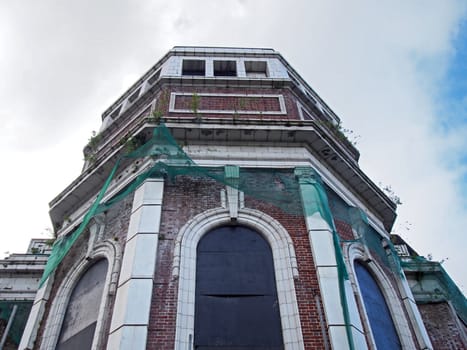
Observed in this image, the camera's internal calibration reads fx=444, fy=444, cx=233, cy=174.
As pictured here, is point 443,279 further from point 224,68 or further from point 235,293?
point 224,68

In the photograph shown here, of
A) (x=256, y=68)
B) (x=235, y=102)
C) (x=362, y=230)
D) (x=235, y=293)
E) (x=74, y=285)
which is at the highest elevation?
(x=256, y=68)

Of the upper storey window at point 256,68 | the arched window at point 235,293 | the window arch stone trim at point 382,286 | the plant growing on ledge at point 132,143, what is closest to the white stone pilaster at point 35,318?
the plant growing on ledge at point 132,143

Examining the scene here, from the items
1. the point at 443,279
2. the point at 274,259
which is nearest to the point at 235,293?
the point at 274,259

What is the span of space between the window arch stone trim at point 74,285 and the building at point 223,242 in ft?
0.12

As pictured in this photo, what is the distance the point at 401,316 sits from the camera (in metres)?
11.9

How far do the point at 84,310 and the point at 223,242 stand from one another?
3735mm

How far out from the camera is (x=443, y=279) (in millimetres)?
15984

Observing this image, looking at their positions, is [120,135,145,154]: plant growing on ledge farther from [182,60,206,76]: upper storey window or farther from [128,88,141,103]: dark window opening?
[128,88,141,103]: dark window opening

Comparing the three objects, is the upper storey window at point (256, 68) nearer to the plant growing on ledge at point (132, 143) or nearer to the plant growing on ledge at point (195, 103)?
the plant growing on ledge at point (195, 103)

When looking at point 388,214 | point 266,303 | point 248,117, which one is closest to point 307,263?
point 266,303

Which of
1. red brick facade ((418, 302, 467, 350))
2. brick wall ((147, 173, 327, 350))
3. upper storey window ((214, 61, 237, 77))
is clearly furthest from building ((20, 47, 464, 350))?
red brick facade ((418, 302, 467, 350))

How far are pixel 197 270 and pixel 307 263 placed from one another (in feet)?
8.26

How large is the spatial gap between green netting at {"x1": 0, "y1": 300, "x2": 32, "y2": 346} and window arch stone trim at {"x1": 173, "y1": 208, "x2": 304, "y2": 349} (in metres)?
6.61

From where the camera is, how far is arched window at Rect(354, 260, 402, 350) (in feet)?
35.1
